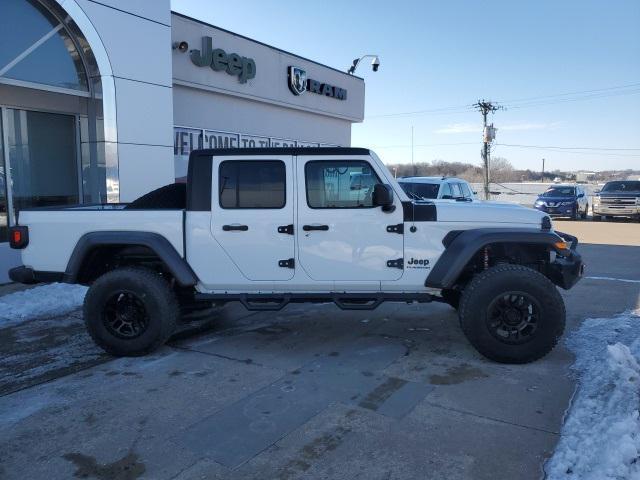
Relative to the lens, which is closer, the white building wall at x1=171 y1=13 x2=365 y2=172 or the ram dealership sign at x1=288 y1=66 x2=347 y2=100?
the white building wall at x1=171 y1=13 x2=365 y2=172

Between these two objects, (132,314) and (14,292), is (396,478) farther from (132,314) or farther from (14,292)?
(14,292)

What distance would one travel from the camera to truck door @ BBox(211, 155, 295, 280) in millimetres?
5004

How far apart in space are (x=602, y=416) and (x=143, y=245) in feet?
13.5

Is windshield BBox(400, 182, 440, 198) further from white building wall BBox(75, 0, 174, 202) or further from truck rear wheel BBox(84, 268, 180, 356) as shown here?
truck rear wheel BBox(84, 268, 180, 356)

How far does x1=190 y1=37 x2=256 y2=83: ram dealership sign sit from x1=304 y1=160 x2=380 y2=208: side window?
7.67 metres

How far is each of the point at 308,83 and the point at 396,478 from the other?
14.1m

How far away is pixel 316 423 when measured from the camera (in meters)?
3.72

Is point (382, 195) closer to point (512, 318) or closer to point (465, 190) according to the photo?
point (512, 318)

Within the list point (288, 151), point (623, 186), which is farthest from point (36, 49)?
point (623, 186)

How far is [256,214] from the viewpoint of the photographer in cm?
502

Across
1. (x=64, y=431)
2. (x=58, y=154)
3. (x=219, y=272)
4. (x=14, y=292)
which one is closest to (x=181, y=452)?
(x=64, y=431)

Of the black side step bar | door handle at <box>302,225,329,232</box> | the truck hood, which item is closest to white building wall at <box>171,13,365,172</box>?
the black side step bar

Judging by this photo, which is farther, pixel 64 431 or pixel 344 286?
pixel 344 286

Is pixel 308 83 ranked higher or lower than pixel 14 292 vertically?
higher
